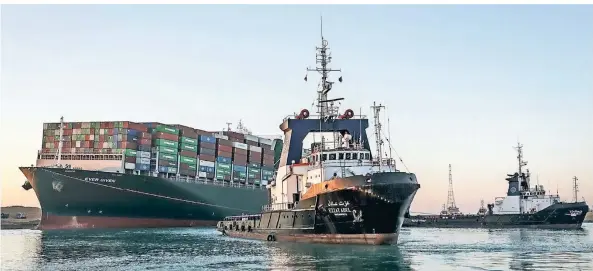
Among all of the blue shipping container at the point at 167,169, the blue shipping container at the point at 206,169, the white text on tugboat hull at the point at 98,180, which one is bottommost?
the white text on tugboat hull at the point at 98,180

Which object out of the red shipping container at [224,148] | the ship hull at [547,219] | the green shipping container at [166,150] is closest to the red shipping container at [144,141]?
the green shipping container at [166,150]

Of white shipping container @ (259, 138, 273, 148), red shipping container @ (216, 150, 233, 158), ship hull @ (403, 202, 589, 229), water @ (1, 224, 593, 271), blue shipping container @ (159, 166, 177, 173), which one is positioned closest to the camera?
water @ (1, 224, 593, 271)

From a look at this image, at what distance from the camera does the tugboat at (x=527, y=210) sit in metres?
68.1

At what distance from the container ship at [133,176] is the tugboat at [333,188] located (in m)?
27.0

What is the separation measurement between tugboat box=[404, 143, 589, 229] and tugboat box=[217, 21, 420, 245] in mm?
40818

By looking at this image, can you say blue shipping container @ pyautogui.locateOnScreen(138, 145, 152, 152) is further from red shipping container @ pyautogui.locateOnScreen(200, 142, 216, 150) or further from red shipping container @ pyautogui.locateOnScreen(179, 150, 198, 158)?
red shipping container @ pyautogui.locateOnScreen(200, 142, 216, 150)

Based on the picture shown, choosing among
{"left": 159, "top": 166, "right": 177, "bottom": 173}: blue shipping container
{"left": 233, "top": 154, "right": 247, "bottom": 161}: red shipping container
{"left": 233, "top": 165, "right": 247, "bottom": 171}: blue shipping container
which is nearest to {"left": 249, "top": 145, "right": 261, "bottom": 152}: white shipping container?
{"left": 233, "top": 154, "right": 247, "bottom": 161}: red shipping container

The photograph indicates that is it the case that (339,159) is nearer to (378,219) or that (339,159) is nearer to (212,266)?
(378,219)

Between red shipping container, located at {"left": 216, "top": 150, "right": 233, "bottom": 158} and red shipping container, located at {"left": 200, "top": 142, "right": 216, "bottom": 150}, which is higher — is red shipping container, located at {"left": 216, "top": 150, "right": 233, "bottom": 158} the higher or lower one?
the lower one

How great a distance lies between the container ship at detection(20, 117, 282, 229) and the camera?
61.9m

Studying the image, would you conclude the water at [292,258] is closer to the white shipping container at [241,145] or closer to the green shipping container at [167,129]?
the green shipping container at [167,129]

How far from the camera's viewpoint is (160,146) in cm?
7144

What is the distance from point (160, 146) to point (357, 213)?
152 ft

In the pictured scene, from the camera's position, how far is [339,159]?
34562mm
